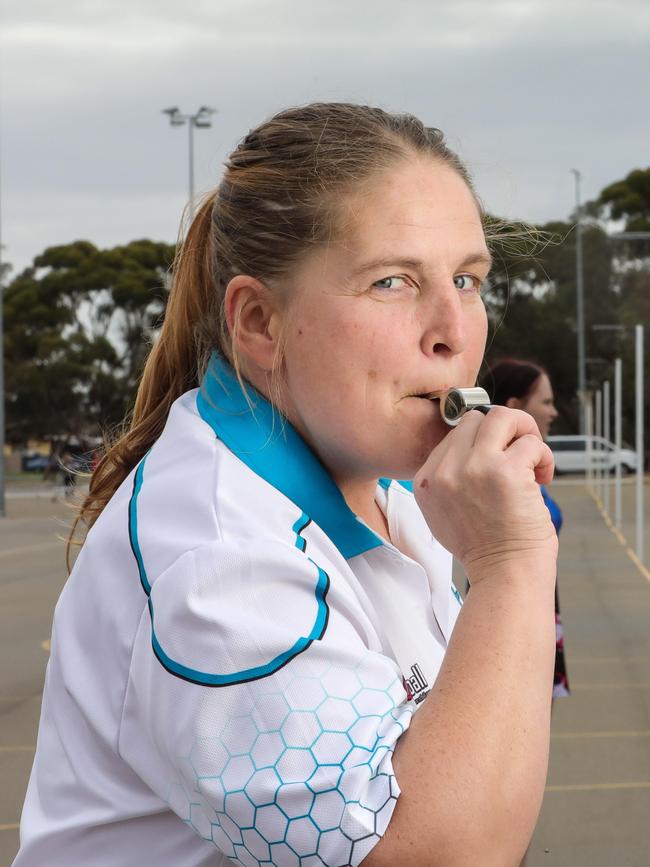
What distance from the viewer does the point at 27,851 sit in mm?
1226

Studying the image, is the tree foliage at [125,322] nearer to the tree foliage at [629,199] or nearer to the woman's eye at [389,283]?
the tree foliage at [629,199]

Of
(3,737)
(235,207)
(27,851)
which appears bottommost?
(3,737)

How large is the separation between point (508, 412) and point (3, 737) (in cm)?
582

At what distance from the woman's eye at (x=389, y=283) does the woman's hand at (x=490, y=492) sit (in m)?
0.16

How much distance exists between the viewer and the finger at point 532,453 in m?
1.26

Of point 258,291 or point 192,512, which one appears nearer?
point 192,512

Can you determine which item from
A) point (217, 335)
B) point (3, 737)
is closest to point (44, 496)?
point (3, 737)

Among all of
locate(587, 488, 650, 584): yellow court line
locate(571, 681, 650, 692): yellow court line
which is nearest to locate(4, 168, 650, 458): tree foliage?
locate(587, 488, 650, 584): yellow court line

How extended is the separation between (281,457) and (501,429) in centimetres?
23

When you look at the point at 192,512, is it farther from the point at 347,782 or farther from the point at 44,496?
the point at 44,496

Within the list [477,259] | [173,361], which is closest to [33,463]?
[173,361]

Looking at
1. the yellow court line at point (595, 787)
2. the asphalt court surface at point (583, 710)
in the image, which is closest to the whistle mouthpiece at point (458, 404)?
the asphalt court surface at point (583, 710)

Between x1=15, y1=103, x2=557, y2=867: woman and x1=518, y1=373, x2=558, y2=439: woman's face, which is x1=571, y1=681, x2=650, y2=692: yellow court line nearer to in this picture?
x1=518, y1=373, x2=558, y2=439: woman's face

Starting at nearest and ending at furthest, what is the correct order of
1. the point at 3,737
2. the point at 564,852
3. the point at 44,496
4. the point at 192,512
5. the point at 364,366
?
1. the point at 192,512
2. the point at 364,366
3. the point at 564,852
4. the point at 3,737
5. the point at 44,496
